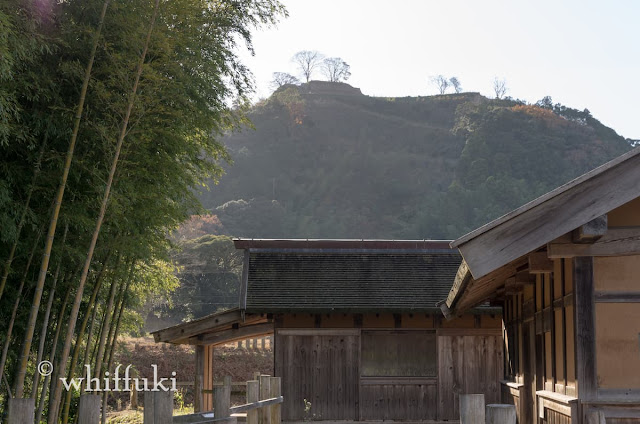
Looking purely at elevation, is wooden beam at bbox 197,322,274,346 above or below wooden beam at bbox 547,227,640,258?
below

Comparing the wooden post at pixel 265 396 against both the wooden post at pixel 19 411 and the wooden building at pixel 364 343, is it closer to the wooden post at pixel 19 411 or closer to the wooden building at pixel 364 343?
the wooden post at pixel 19 411

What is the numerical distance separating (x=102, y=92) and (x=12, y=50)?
96 centimetres

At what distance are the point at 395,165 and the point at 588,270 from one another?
63.6m

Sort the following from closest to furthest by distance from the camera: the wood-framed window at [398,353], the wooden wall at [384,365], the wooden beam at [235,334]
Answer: the wooden wall at [384,365] < the wood-framed window at [398,353] < the wooden beam at [235,334]

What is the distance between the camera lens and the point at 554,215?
5.80m

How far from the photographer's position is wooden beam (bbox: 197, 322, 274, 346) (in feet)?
49.1

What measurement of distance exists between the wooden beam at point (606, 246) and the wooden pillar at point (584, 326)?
0.10 metres

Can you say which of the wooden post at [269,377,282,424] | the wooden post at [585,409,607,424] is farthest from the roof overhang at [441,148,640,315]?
the wooden post at [269,377,282,424]

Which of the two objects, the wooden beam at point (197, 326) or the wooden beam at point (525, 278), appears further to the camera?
the wooden beam at point (197, 326)

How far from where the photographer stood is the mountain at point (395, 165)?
55906 mm

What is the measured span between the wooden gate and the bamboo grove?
5.25 metres

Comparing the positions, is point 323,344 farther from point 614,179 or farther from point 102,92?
point 614,179

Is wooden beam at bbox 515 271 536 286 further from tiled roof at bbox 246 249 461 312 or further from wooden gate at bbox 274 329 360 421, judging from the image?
wooden gate at bbox 274 329 360 421

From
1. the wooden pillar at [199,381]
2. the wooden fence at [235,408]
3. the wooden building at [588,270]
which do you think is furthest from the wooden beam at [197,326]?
the wooden building at [588,270]
